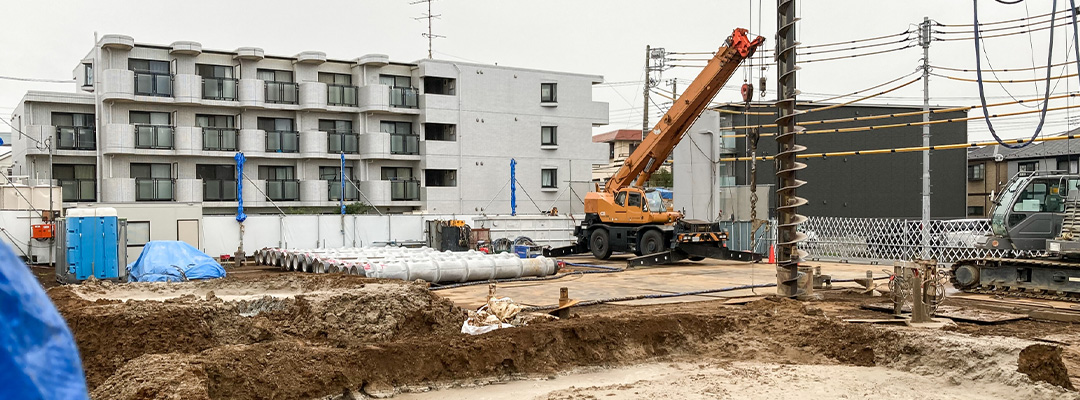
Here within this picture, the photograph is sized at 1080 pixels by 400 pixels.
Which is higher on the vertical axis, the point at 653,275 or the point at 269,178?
the point at 269,178

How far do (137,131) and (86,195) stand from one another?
296cm

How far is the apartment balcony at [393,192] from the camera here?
31.9 metres

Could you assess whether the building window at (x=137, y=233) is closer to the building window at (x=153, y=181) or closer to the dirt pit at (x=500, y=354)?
the building window at (x=153, y=181)

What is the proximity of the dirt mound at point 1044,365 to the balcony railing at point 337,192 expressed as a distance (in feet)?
87.7

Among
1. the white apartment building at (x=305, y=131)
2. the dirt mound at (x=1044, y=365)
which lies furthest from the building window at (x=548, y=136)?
the dirt mound at (x=1044, y=365)

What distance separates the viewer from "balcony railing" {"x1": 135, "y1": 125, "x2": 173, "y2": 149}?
28328mm

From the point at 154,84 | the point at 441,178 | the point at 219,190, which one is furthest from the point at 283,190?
the point at 441,178

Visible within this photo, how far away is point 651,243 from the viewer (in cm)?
2298

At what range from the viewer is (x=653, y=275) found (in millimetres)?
19297

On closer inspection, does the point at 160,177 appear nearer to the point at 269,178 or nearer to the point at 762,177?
the point at 269,178

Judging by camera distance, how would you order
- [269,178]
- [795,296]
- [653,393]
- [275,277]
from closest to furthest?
[653,393] < [795,296] < [275,277] < [269,178]

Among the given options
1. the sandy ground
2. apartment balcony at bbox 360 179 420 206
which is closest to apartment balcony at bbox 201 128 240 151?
apartment balcony at bbox 360 179 420 206

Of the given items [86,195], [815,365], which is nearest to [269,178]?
[86,195]

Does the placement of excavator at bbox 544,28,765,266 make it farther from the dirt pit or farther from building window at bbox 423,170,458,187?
the dirt pit
